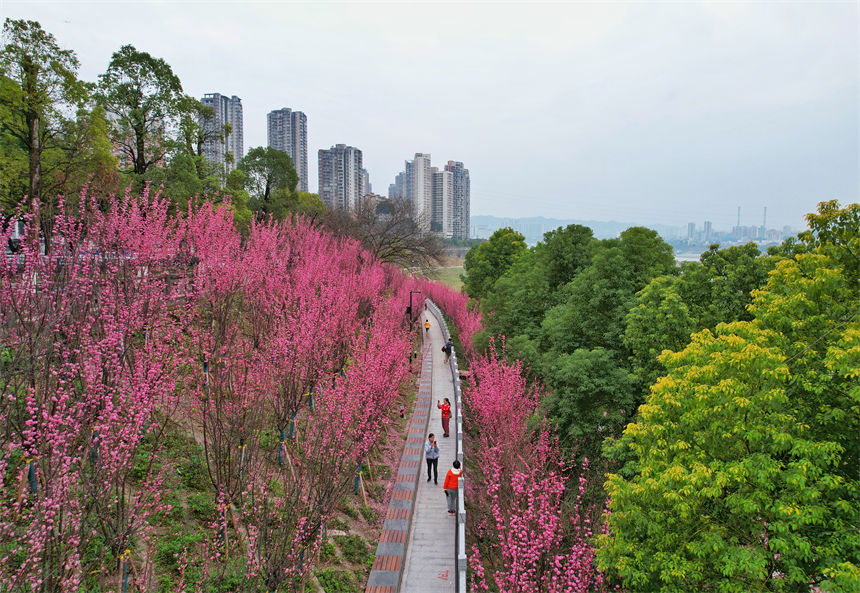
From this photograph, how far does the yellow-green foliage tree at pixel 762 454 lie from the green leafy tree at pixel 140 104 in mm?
25348

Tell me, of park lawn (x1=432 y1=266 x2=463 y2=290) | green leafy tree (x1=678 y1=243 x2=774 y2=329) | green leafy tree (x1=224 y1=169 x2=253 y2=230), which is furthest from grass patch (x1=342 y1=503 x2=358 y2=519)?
park lawn (x1=432 y1=266 x2=463 y2=290)

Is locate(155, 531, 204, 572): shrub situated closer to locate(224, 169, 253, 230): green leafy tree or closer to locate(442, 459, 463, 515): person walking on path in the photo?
locate(442, 459, 463, 515): person walking on path

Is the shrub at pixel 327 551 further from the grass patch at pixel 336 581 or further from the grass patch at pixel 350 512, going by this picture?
the grass patch at pixel 350 512

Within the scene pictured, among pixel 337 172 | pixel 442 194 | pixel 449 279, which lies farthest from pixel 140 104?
pixel 442 194

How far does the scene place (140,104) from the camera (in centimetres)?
2416

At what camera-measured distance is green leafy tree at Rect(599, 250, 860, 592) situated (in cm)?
673

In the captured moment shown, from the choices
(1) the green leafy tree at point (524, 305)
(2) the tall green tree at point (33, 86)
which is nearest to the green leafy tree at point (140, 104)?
(2) the tall green tree at point (33, 86)

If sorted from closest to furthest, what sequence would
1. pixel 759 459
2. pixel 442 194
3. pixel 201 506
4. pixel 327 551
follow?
pixel 759 459 < pixel 201 506 < pixel 327 551 < pixel 442 194

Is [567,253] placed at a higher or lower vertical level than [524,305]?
higher

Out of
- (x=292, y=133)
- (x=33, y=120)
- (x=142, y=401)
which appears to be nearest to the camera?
(x=142, y=401)

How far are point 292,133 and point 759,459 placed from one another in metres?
113

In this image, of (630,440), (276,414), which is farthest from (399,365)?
(630,440)

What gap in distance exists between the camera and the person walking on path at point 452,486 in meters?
12.0

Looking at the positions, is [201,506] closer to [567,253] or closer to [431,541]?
[431,541]
